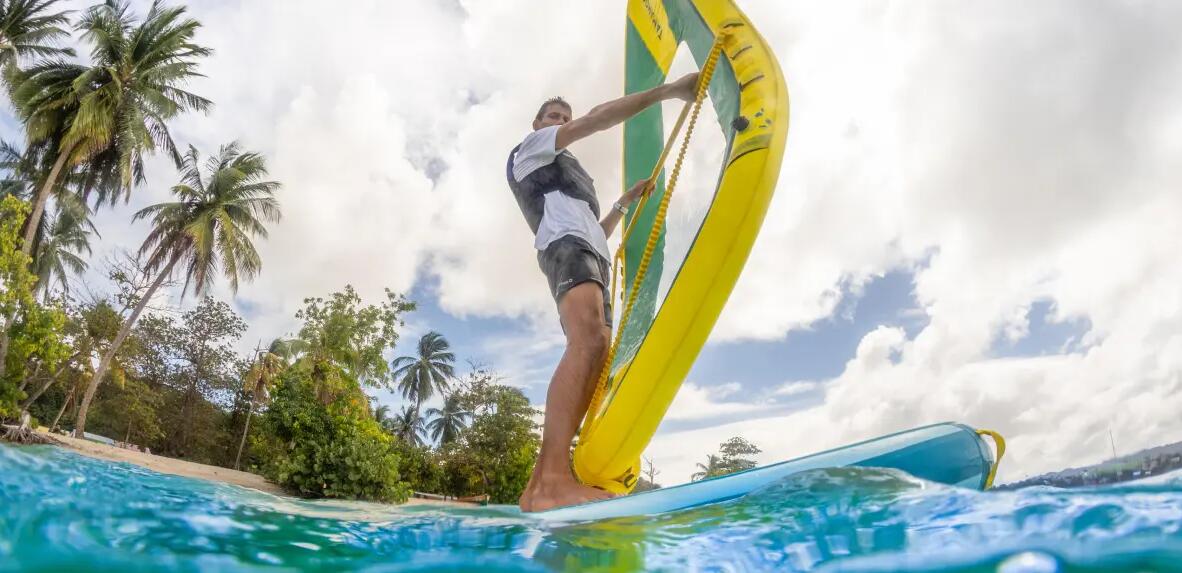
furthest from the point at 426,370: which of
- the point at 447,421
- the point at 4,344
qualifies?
the point at 4,344

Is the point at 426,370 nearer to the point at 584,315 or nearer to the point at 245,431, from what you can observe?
the point at 245,431

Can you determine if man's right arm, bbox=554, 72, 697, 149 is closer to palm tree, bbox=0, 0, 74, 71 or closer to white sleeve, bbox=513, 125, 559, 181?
white sleeve, bbox=513, 125, 559, 181

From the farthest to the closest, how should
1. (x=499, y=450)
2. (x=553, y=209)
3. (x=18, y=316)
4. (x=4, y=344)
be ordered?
1. (x=499, y=450)
2. (x=4, y=344)
3. (x=18, y=316)
4. (x=553, y=209)

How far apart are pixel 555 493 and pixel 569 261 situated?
863 millimetres

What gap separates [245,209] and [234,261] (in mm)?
1432

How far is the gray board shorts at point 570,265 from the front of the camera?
97.7 inches

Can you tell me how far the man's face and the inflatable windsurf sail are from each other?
61 centimetres

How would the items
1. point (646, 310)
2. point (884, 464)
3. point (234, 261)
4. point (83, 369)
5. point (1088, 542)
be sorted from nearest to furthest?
1. point (1088, 542)
2. point (884, 464)
3. point (646, 310)
4. point (234, 261)
5. point (83, 369)

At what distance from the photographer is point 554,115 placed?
9.88ft

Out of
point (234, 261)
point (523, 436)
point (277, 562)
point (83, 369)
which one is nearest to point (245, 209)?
point (234, 261)

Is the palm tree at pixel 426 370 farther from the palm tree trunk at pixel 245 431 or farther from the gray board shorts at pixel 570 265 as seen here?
the gray board shorts at pixel 570 265

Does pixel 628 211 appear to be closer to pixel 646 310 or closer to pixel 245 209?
pixel 646 310

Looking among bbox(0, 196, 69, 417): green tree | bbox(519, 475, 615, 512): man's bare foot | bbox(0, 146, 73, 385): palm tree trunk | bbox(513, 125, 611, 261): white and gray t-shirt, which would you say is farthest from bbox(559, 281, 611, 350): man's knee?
bbox(0, 146, 73, 385): palm tree trunk

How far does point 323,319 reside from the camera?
46.6ft
